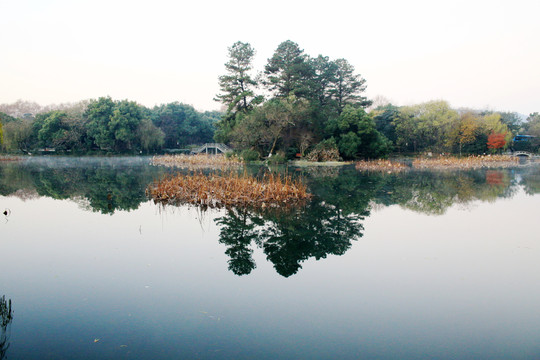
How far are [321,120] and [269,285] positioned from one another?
3209 cm

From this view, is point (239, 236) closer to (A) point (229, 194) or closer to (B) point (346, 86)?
(A) point (229, 194)

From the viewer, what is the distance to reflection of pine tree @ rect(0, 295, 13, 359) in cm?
338

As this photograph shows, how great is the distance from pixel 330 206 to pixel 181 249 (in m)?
5.52

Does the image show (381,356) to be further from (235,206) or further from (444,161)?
(444,161)

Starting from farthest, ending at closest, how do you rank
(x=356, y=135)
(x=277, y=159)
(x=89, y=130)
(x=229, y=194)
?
(x=89, y=130), (x=356, y=135), (x=277, y=159), (x=229, y=194)

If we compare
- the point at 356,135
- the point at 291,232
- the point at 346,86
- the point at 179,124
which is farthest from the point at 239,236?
the point at 179,124

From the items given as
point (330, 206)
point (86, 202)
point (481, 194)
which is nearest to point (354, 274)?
point (330, 206)

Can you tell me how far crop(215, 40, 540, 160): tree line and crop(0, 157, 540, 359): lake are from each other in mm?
23315

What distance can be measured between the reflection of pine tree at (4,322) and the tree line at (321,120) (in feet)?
90.6

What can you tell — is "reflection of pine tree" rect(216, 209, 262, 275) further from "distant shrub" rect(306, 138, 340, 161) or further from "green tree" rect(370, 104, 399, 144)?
"green tree" rect(370, 104, 399, 144)

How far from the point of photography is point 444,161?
3055 centimetres

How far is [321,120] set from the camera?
3572 cm

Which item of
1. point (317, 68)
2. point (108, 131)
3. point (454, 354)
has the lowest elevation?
point (454, 354)

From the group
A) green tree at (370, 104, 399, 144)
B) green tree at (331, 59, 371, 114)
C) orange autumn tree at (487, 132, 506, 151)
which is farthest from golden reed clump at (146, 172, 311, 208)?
orange autumn tree at (487, 132, 506, 151)
